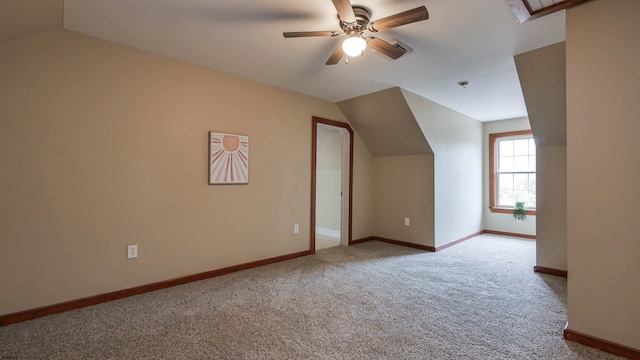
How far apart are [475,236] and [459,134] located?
80.1 inches

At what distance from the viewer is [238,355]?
1790 millimetres

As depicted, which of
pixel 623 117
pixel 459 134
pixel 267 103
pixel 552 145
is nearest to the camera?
pixel 623 117

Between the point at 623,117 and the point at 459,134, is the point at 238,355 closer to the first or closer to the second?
the point at 623,117

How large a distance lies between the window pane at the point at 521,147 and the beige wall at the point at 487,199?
262mm

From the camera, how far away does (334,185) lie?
5578 millimetres

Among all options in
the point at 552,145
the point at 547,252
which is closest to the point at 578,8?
the point at 552,145

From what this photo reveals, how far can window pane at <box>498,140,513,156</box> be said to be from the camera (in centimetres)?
564

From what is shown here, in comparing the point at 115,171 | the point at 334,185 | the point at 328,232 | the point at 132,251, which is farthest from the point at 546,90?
the point at 132,251

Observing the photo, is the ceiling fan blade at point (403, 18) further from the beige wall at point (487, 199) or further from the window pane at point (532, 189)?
A: the window pane at point (532, 189)

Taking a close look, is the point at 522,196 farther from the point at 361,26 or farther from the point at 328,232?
the point at 361,26

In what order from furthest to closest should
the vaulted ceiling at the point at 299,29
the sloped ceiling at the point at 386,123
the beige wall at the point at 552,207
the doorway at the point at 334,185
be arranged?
the doorway at the point at 334,185
the sloped ceiling at the point at 386,123
the beige wall at the point at 552,207
the vaulted ceiling at the point at 299,29

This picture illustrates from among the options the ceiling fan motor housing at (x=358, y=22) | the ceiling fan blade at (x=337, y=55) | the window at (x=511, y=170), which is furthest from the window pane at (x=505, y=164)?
the ceiling fan motor housing at (x=358, y=22)

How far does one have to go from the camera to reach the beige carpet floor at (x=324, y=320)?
1.83 meters

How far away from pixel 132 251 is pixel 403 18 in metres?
3.02
